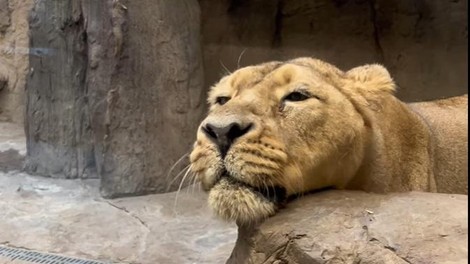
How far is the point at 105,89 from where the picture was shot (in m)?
4.52


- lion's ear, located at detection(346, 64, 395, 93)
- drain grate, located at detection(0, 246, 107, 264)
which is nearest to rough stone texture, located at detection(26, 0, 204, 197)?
drain grate, located at detection(0, 246, 107, 264)

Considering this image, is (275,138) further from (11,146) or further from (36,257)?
(11,146)

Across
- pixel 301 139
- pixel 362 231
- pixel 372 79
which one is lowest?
pixel 362 231

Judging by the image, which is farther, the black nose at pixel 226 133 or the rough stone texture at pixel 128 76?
the rough stone texture at pixel 128 76

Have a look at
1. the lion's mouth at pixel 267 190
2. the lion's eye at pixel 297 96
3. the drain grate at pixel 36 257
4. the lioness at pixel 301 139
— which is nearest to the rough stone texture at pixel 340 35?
the drain grate at pixel 36 257

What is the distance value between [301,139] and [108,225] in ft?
6.75

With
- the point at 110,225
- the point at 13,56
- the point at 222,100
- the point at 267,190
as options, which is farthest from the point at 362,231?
the point at 13,56

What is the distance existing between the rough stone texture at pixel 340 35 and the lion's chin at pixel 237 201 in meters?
3.05

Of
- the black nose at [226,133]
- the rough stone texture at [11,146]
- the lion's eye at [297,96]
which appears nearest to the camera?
the black nose at [226,133]

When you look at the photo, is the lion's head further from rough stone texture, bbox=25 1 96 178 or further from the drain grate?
rough stone texture, bbox=25 1 96 178

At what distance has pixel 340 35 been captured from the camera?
17.6 ft

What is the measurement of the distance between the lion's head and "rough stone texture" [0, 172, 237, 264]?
128cm

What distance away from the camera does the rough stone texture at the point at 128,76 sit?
4504 mm

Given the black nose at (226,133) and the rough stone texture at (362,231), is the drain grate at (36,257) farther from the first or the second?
the black nose at (226,133)
